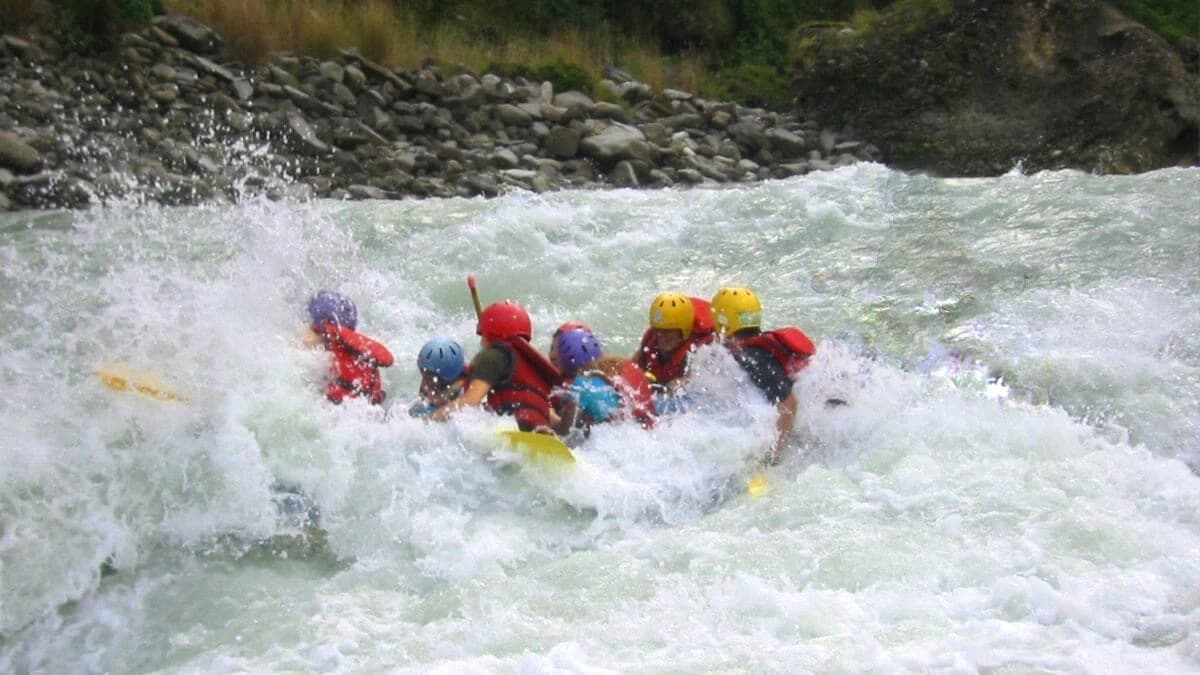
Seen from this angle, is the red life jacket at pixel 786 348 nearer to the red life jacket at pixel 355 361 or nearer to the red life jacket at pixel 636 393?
the red life jacket at pixel 636 393

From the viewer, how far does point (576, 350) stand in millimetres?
6336

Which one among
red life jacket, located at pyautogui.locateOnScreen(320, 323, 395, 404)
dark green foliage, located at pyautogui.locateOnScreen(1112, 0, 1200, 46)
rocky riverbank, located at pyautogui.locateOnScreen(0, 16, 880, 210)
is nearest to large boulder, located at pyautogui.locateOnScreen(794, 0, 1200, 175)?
rocky riverbank, located at pyautogui.locateOnScreen(0, 16, 880, 210)

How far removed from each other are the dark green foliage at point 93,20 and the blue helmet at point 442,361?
9.04m

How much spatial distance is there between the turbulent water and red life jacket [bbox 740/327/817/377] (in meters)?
0.14

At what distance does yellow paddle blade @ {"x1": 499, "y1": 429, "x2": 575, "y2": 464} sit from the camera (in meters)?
5.58

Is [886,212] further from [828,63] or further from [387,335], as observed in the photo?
[828,63]

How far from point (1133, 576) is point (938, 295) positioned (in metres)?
4.42

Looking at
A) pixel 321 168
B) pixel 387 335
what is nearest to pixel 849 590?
pixel 387 335

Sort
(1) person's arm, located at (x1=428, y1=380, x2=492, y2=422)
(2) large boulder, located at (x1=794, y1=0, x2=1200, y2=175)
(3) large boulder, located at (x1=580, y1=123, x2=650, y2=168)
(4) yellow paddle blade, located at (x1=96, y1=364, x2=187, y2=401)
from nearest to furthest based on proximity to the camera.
Answer: (4) yellow paddle blade, located at (x1=96, y1=364, x2=187, y2=401) → (1) person's arm, located at (x1=428, y1=380, x2=492, y2=422) → (3) large boulder, located at (x1=580, y1=123, x2=650, y2=168) → (2) large boulder, located at (x1=794, y1=0, x2=1200, y2=175)

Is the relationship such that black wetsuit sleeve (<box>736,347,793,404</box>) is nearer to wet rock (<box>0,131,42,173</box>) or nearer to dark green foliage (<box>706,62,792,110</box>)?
wet rock (<box>0,131,42,173</box>)

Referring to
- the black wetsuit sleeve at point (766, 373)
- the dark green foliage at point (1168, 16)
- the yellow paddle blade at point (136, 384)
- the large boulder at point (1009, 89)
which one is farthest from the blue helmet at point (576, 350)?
the dark green foliage at point (1168, 16)

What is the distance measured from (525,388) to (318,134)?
7839 millimetres

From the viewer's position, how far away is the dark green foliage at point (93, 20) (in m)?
13.4

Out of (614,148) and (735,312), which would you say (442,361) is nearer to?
(735,312)
